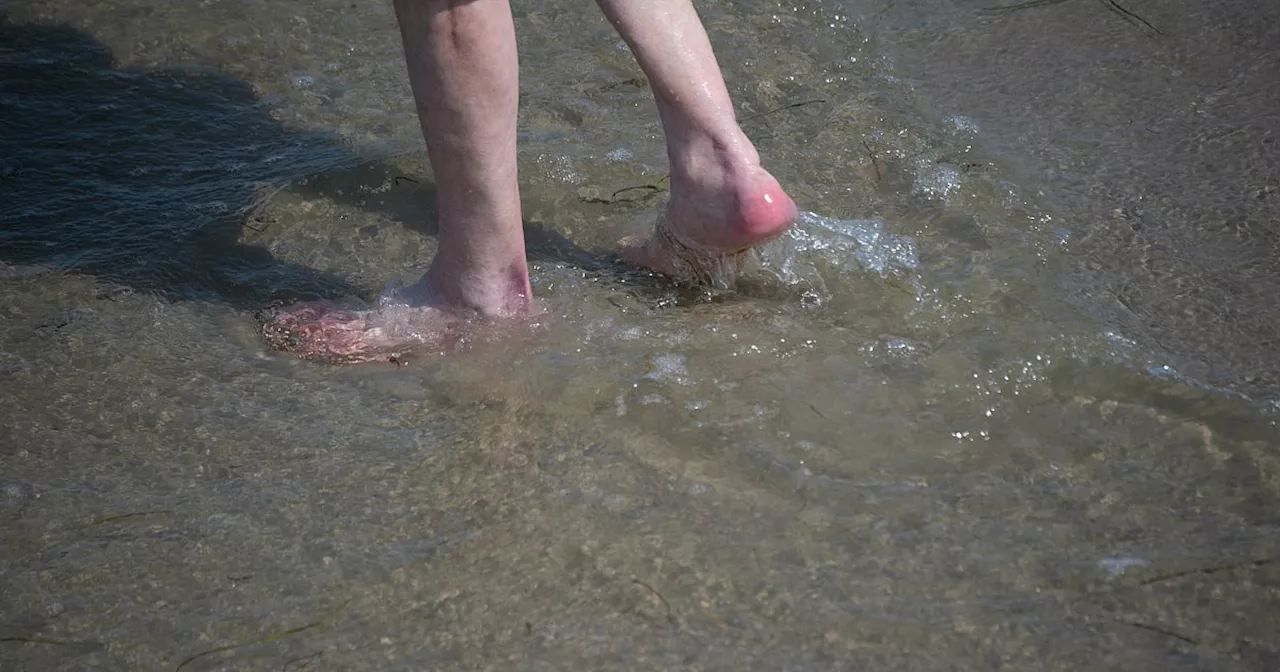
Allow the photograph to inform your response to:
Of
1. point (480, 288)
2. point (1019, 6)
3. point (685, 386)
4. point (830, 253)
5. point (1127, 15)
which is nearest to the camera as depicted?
point (685, 386)

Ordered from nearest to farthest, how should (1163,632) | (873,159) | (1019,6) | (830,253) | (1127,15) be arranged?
1. (1163,632)
2. (830,253)
3. (873,159)
4. (1127,15)
5. (1019,6)

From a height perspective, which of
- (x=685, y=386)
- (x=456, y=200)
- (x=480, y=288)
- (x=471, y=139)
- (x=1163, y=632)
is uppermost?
(x=471, y=139)

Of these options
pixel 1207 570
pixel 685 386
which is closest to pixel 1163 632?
pixel 1207 570

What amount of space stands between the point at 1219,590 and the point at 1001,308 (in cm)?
68

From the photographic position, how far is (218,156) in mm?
2801

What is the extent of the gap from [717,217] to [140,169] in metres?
1.41

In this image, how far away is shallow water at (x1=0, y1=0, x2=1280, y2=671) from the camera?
1494 mm

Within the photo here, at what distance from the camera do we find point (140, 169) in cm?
272

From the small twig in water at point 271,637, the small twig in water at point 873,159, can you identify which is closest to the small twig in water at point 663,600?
the small twig in water at point 271,637

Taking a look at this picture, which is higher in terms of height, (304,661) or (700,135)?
(700,135)

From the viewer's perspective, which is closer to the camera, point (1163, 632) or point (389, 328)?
point (1163, 632)

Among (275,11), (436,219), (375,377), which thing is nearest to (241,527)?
(375,377)

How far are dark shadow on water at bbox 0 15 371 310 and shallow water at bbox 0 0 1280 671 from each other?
0.01 meters

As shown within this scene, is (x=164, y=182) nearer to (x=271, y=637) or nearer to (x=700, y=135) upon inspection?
(x=700, y=135)
